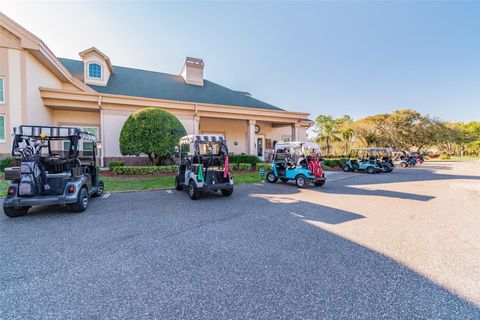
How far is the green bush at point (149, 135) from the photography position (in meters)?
11.2

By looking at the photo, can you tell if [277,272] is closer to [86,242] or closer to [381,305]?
[381,305]

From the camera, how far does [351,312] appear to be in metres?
2.04

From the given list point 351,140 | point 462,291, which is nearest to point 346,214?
point 462,291

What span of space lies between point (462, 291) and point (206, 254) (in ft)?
10.0

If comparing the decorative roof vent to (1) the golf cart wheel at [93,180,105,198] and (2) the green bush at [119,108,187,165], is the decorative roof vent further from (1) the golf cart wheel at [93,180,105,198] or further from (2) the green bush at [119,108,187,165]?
(1) the golf cart wheel at [93,180,105,198]

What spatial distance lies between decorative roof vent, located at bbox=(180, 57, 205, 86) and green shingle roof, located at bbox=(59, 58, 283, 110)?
0.51 metres

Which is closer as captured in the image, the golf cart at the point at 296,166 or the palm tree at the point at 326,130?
the golf cart at the point at 296,166

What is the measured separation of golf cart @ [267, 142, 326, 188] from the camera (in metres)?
9.47

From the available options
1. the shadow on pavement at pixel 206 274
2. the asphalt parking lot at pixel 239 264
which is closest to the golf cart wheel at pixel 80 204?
the asphalt parking lot at pixel 239 264

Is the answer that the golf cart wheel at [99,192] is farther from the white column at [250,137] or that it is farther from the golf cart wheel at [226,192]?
the white column at [250,137]

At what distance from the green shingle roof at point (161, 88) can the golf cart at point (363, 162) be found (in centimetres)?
825

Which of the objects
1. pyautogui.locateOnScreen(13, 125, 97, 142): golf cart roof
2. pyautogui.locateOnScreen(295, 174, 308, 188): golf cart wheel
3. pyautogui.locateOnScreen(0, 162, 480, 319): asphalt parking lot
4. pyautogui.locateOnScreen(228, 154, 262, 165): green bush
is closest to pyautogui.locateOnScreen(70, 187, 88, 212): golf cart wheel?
pyautogui.locateOnScreen(0, 162, 480, 319): asphalt parking lot

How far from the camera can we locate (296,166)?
9984mm

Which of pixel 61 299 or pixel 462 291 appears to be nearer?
pixel 61 299
